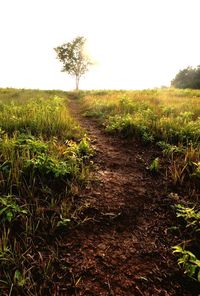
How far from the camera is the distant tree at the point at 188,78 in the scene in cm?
3997

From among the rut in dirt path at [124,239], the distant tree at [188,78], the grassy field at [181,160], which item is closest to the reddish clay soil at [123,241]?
the rut in dirt path at [124,239]

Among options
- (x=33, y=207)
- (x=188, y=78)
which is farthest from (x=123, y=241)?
(x=188, y=78)

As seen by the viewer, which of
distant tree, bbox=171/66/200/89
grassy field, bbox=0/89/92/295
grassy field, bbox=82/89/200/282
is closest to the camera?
grassy field, bbox=0/89/92/295

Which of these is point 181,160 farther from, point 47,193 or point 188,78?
point 188,78

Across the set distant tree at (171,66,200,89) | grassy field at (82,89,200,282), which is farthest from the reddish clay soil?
distant tree at (171,66,200,89)

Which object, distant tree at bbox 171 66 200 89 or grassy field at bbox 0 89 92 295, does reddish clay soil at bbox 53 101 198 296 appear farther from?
distant tree at bbox 171 66 200 89

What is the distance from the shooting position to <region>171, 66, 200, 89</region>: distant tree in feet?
131

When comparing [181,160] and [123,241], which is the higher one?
[181,160]

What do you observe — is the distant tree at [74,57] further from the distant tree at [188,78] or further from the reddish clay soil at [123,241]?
the reddish clay soil at [123,241]

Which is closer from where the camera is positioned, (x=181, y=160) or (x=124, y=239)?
(x=124, y=239)

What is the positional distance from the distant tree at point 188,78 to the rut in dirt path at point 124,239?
39369 mm

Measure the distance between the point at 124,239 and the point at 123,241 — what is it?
0.13ft

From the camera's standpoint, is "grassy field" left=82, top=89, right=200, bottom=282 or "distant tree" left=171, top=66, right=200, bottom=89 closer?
"grassy field" left=82, top=89, right=200, bottom=282

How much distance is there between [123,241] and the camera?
9.40ft
